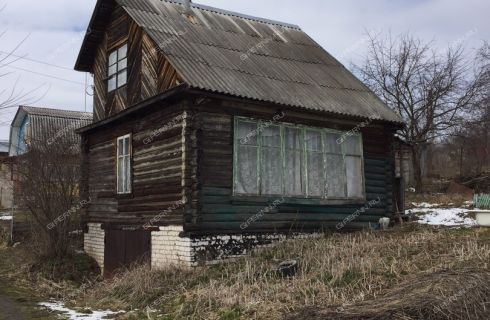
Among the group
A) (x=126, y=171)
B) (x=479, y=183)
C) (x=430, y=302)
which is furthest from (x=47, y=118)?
(x=430, y=302)

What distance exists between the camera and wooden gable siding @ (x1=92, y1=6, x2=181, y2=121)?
39.2 ft

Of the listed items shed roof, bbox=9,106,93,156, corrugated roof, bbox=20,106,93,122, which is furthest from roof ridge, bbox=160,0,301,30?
corrugated roof, bbox=20,106,93,122

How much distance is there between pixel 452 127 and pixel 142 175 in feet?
65.5

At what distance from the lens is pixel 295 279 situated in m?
8.26

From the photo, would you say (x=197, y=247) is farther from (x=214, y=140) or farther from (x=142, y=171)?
(x=142, y=171)

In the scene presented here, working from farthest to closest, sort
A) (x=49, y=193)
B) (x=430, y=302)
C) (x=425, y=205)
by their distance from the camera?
(x=425, y=205) → (x=49, y=193) → (x=430, y=302)

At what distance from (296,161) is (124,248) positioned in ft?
15.7

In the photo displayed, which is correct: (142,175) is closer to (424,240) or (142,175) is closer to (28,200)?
(28,200)

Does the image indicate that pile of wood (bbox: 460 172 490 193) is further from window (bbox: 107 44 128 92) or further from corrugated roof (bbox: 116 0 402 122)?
window (bbox: 107 44 128 92)

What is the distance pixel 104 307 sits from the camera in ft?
29.8

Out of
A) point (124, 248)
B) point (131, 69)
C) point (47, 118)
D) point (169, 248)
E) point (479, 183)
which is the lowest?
point (124, 248)

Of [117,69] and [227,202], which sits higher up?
[117,69]

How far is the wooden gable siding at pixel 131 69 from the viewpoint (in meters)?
12.0

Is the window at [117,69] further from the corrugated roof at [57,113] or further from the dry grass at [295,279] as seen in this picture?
the corrugated roof at [57,113]
